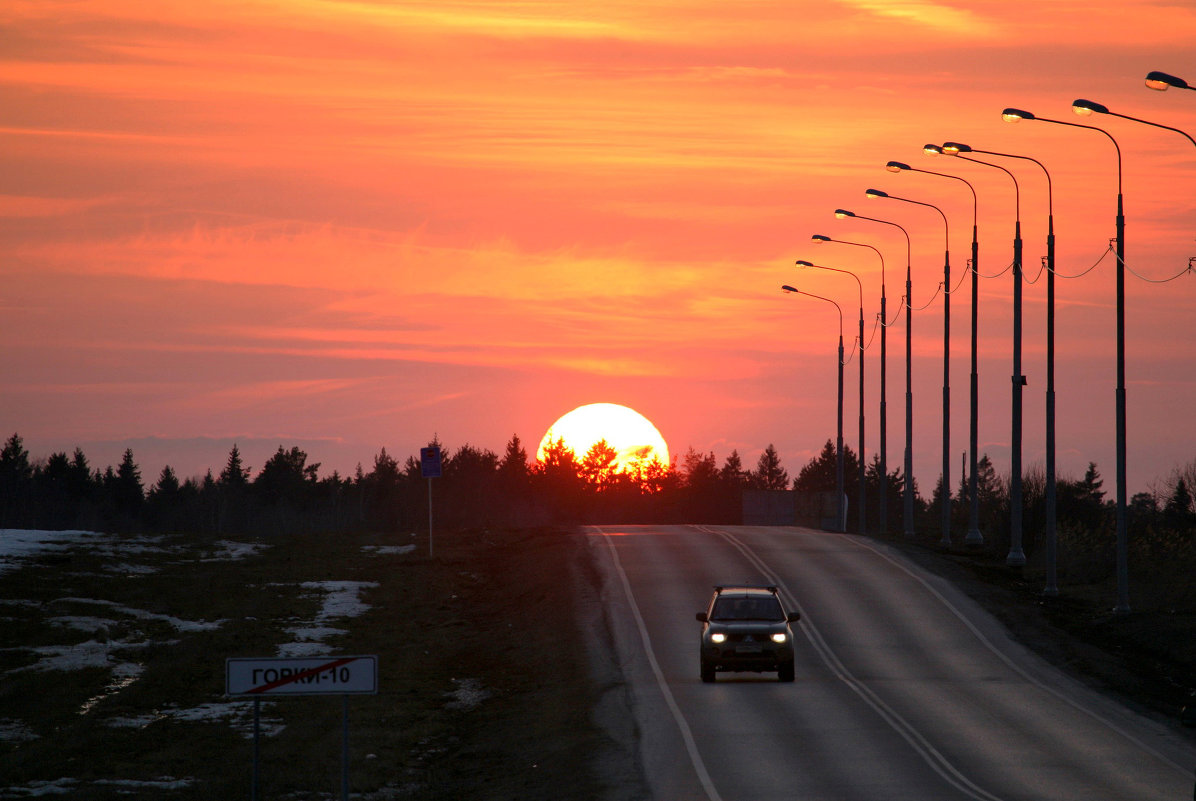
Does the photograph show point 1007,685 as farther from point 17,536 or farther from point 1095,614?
point 17,536

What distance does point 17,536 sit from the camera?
203 ft

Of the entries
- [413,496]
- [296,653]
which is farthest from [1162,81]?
[413,496]

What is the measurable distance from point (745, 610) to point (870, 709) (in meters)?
4.33

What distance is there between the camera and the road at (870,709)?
73.7 ft

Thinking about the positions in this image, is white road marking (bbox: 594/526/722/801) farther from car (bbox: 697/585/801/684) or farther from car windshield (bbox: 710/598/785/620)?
car windshield (bbox: 710/598/785/620)

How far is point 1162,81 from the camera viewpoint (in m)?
30.2

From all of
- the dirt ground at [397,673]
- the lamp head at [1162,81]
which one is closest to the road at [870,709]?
the dirt ground at [397,673]

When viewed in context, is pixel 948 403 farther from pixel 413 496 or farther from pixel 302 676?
pixel 413 496

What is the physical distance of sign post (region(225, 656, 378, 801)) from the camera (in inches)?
682

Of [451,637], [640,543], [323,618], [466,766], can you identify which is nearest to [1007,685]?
[466,766]

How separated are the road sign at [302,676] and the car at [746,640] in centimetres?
1578

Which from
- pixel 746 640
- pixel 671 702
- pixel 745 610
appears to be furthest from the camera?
pixel 745 610

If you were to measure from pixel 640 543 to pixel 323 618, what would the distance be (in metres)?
16.0

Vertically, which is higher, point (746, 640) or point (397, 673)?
→ point (746, 640)
